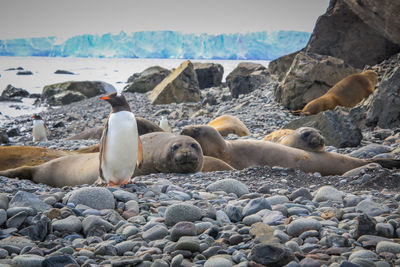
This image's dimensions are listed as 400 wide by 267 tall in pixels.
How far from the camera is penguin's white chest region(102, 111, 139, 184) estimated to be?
15.0 feet

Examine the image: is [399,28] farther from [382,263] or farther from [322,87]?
[382,263]

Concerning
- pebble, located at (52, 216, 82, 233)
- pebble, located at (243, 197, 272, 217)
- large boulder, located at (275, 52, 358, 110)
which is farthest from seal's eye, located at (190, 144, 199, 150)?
large boulder, located at (275, 52, 358, 110)

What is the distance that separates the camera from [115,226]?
9.53 feet

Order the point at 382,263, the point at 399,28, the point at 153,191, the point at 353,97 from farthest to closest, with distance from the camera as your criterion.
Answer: the point at 353,97 → the point at 399,28 → the point at 153,191 → the point at 382,263

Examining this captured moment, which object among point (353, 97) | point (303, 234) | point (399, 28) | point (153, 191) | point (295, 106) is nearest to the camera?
point (303, 234)

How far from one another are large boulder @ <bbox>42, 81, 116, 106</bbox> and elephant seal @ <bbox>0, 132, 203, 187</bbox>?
650 inches

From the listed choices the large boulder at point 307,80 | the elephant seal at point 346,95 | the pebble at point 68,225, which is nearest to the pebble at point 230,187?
the pebble at point 68,225

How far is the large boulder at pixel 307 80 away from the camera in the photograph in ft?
38.8

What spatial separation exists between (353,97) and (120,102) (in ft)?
24.3

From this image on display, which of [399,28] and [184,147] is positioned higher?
[399,28]

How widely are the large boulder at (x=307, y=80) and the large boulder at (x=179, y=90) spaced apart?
239 inches

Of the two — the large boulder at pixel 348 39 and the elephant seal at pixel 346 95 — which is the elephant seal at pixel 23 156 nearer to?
the elephant seal at pixel 346 95

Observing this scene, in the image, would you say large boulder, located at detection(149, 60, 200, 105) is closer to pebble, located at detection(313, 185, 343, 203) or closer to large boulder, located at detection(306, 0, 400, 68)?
large boulder, located at detection(306, 0, 400, 68)

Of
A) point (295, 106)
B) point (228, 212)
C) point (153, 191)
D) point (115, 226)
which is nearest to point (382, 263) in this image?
point (228, 212)
